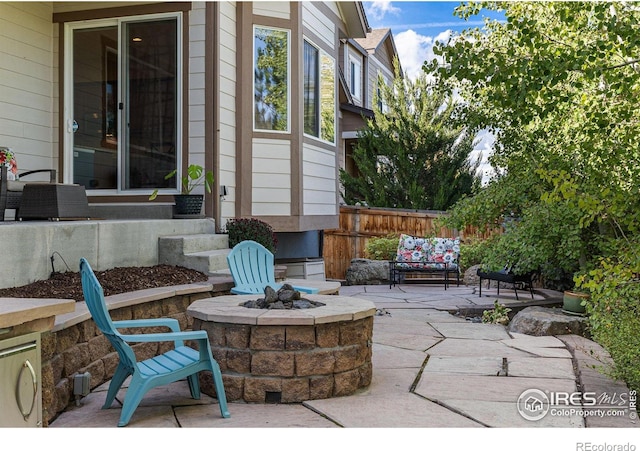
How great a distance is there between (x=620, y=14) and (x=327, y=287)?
3531 millimetres

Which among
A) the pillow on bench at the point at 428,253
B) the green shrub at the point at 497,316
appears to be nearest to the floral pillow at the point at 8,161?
the green shrub at the point at 497,316

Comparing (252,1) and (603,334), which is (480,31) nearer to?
(252,1)

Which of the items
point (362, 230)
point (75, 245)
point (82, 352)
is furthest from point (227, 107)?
A: point (362, 230)

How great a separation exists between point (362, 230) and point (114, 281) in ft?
23.6

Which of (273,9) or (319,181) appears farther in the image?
(319,181)

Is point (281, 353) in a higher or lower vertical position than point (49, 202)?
lower

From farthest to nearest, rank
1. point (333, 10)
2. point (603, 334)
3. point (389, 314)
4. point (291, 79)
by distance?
point (333, 10) < point (291, 79) < point (389, 314) < point (603, 334)

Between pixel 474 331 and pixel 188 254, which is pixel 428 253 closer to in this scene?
pixel 474 331

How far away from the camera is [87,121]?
764 cm

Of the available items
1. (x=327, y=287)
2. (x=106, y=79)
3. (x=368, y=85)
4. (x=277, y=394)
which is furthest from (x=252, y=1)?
(x=368, y=85)

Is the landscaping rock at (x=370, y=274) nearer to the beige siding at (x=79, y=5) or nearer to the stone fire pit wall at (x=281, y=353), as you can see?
the beige siding at (x=79, y=5)

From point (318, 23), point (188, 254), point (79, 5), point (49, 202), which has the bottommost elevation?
point (188, 254)

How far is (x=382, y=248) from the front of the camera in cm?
1130

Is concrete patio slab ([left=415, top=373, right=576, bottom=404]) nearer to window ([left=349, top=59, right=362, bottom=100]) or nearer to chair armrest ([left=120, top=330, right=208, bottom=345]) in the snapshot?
chair armrest ([left=120, top=330, right=208, bottom=345])
